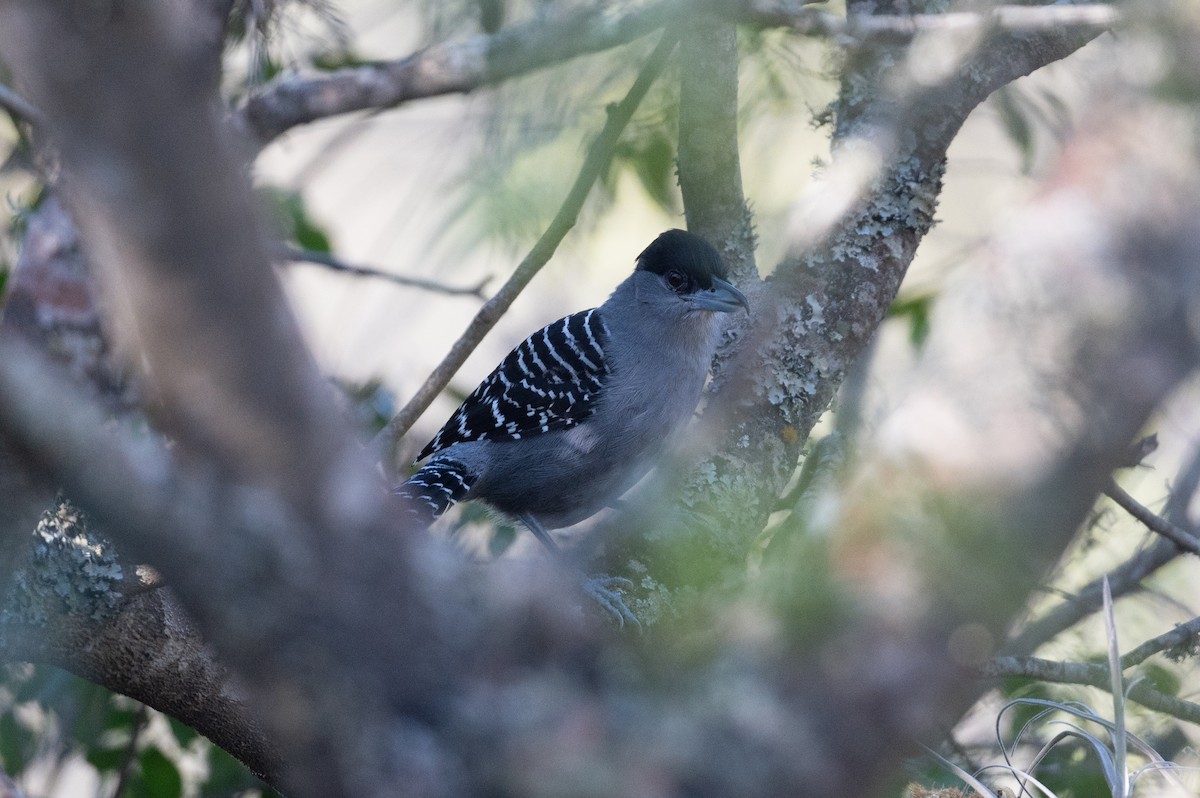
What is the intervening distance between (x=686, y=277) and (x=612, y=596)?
58.2 inches

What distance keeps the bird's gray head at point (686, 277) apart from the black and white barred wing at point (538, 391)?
27 cm

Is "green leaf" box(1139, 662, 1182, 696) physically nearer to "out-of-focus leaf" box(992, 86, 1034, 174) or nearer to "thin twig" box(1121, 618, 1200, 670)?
"thin twig" box(1121, 618, 1200, 670)

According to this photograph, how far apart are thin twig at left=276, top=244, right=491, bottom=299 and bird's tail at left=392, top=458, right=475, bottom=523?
64 cm

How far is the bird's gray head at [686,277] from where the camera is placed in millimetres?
3492

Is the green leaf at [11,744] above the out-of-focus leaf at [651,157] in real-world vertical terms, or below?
below

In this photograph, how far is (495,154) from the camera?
6.04ft

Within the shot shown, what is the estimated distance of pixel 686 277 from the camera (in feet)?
12.2

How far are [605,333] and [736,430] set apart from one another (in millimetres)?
1229

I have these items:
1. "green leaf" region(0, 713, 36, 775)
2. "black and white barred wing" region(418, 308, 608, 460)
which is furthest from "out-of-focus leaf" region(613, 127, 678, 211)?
"green leaf" region(0, 713, 36, 775)

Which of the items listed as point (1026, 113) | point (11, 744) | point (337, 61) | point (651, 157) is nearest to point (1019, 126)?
point (1026, 113)

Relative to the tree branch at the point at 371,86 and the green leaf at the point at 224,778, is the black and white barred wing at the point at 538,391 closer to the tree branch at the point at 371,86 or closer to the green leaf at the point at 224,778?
the tree branch at the point at 371,86

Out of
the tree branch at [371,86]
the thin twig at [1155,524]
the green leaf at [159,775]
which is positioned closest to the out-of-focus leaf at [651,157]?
the tree branch at [371,86]

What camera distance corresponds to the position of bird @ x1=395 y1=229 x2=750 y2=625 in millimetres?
3629

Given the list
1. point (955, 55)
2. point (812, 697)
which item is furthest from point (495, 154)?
point (812, 697)
